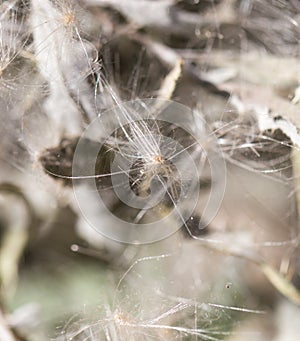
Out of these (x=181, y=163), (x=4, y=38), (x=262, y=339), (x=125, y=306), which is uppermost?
(x=4, y=38)

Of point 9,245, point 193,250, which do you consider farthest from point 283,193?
point 9,245

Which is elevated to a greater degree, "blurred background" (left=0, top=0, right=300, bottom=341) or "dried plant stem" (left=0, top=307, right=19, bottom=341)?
"blurred background" (left=0, top=0, right=300, bottom=341)

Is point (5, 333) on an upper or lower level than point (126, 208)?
lower

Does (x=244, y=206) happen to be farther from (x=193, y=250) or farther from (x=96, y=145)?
(x=96, y=145)

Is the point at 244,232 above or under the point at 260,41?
under

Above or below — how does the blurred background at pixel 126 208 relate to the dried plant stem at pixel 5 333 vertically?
above

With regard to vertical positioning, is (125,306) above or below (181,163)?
below

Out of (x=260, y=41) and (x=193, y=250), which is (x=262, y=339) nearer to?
(x=193, y=250)

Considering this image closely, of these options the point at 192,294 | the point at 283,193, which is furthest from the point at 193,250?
the point at 283,193

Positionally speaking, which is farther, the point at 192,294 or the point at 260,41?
the point at 260,41
